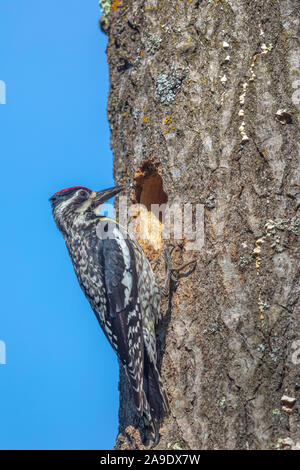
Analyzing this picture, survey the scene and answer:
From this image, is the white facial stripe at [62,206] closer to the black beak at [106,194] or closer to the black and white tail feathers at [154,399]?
the black beak at [106,194]

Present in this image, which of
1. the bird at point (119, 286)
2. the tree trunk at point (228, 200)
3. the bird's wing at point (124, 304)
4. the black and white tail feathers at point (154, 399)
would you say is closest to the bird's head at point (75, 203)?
the bird at point (119, 286)

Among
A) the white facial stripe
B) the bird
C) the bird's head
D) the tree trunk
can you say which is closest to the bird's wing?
the bird

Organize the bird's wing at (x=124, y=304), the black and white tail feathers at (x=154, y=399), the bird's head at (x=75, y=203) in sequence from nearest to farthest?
1. the black and white tail feathers at (x=154, y=399)
2. the bird's wing at (x=124, y=304)
3. the bird's head at (x=75, y=203)

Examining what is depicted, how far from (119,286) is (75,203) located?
0.87 metres

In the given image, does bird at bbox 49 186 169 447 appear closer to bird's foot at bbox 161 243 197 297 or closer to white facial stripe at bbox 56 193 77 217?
white facial stripe at bbox 56 193 77 217

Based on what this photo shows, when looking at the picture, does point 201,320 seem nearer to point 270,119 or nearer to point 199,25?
point 270,119

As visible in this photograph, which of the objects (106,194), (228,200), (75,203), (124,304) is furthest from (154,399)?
(75,203)

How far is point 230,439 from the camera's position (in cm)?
283

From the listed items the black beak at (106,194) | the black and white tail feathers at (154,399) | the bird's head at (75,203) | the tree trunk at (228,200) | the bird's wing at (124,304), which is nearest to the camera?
the tree trunk at (228,200)

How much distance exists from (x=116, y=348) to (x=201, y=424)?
0.91 m

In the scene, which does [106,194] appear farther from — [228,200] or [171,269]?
[228,200]

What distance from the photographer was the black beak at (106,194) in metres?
3.97

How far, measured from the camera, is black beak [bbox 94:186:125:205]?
3.97 metres

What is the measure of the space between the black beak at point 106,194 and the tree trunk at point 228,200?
0.66 ft
